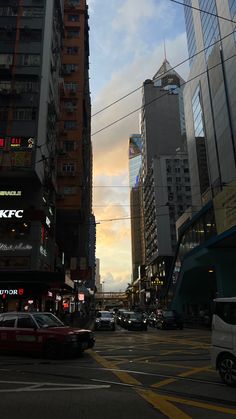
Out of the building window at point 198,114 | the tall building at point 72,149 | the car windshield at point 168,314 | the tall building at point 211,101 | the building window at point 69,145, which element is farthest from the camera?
the building window at point 198,114

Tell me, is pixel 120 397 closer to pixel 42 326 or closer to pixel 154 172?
pixel 42 326

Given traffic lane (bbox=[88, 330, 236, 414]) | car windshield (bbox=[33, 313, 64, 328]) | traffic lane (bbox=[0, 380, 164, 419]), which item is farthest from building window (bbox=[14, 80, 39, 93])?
traffic lane (bbox=[0, 380, 164, 419])

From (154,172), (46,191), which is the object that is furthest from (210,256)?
(154,172)

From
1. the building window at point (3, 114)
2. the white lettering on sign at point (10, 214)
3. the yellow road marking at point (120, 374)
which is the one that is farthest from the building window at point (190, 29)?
the yellow road marking at point (120, 374)

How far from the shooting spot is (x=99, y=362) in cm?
1309

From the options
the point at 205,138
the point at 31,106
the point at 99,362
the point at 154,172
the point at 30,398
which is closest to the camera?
the point at 30,398

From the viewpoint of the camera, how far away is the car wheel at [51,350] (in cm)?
1397

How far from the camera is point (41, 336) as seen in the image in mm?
14383

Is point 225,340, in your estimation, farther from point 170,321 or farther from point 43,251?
point 43,251

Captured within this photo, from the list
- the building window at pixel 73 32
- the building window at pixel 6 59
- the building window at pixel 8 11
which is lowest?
the building window at pixel 6 59

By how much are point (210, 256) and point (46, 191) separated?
740 inches

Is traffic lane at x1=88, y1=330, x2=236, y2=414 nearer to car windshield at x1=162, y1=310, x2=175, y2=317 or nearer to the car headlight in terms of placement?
the car headlight

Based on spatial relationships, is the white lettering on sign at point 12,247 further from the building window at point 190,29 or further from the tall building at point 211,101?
the building window at point 190,29

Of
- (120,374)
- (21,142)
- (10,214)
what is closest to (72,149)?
(21,142)
